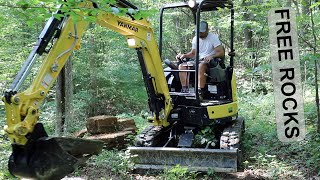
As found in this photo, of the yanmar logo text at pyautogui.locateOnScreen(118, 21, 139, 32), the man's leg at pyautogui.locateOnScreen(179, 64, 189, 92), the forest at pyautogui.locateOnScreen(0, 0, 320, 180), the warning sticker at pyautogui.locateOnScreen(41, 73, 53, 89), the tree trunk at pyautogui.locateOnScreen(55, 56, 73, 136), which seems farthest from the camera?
the tree trunk at pyautogui.locateOnScreen(55, 56, 73, 136)

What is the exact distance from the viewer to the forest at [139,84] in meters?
5.49

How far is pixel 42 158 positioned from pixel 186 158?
100 inches

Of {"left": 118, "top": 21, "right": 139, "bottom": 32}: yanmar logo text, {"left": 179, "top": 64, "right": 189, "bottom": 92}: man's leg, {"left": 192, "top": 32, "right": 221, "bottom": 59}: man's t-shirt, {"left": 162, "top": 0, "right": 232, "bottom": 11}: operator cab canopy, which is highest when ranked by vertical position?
{"left": 162, "top": 0, "right": 232, "bottom": 11}: operator cab canopy

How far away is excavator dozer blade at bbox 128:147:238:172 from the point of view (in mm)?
5590

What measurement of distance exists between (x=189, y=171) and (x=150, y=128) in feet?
4.66

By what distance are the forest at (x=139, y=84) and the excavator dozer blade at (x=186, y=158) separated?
0.14 m

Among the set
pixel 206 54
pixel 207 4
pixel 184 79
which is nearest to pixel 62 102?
pixel 184 79

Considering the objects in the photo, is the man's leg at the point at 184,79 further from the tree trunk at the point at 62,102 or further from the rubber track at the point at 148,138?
the tree trunk at the point at 62,102

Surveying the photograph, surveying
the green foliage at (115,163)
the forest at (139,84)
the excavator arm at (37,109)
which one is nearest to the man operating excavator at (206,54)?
the forest at (139,84)

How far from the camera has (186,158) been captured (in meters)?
5.81

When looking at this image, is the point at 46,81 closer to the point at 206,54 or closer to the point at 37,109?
the point at 37,109

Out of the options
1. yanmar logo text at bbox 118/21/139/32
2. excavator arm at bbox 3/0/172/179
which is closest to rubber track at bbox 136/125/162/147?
yanmar logo text at bbox 118/21/139/32

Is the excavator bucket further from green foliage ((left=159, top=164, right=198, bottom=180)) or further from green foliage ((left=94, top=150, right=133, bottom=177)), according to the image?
green foliage ((left=94, top=150, right=133, bottom=177))

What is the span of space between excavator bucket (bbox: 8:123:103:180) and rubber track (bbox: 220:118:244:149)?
8.78 feet
